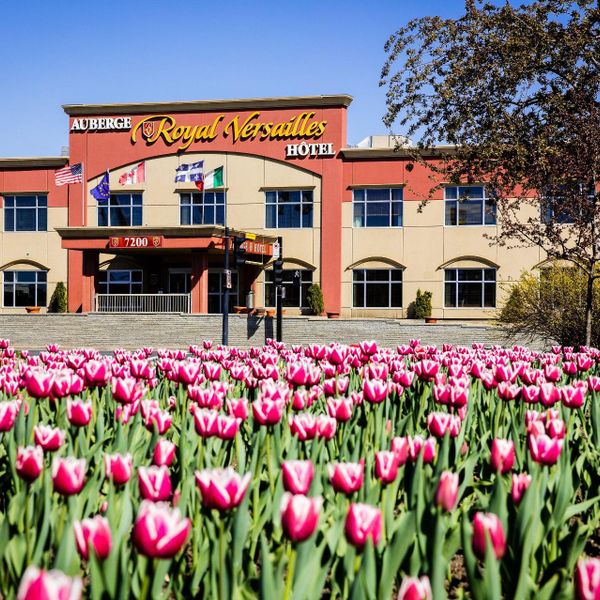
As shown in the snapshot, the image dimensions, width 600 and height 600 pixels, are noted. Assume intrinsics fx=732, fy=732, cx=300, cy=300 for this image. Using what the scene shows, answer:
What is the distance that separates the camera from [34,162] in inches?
1703

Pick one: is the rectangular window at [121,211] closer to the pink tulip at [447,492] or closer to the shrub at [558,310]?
the shrub at [558,310]

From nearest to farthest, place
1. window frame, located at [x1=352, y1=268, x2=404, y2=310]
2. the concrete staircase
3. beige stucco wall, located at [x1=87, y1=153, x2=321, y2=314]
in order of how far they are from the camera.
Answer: the concrete staircase
window frame, located at [x1=352, y1=268, x2=404, y2=310]
beige stucco wall, located at [x1=87, y1=153, x2=321, y2=314]

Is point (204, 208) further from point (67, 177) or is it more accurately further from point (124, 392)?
point (124, 392)

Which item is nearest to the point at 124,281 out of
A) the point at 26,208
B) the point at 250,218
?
the point at 26,208

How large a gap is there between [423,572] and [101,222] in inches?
1648

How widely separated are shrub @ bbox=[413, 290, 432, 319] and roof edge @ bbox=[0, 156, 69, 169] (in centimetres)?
2196

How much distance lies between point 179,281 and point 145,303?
4.69m

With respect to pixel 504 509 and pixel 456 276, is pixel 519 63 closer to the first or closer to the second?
pixel 504 509

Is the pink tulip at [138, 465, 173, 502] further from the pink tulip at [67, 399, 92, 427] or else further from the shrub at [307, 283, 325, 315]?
the shrub at [307, 283, 325, 315]

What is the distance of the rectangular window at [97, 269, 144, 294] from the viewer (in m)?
41.8

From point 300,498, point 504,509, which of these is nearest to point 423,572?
point 504,509

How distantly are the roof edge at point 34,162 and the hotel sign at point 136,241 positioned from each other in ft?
27.4

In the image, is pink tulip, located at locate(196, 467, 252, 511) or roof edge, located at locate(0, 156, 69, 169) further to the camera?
roof edge, located at locate(0, 156, 69, 169)

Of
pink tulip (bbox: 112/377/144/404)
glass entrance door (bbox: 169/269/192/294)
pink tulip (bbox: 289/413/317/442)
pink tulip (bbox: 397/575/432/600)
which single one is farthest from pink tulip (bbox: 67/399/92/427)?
glass entrance door (bbox: 169/269/192/294)
